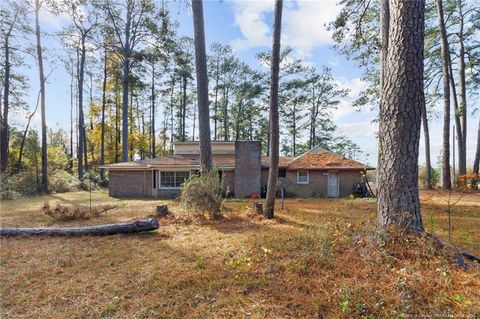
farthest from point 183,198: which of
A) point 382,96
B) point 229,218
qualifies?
point 382,96

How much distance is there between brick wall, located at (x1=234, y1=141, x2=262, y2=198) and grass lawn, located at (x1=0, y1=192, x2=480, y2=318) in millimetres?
10301

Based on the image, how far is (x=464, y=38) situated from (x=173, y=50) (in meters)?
20.1

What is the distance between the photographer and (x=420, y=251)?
10.3 ft

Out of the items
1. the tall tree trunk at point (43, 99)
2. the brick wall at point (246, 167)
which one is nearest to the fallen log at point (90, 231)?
the brick wall at point (246, 167)

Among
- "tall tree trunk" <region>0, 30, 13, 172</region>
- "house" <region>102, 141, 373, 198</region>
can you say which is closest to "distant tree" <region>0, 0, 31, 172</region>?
"tall tree trunk" <region>0, 30, 13, 172</region>

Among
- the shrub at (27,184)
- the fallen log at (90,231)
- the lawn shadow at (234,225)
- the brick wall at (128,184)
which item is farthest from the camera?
the brick wall at (128,184)

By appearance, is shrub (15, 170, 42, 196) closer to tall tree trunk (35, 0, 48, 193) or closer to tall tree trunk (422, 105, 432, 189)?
tall tree trunk (35, 0, 48, 193)

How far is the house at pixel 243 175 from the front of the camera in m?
15.4

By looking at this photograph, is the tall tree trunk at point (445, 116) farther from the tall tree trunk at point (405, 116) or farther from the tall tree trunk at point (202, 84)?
the tall tree trunk at point (202, 84)

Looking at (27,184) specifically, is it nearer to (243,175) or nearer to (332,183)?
(243,175)

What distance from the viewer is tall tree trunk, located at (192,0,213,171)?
8.20 m

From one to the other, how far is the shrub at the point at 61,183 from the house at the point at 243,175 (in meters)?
5.22

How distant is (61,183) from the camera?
1819cm

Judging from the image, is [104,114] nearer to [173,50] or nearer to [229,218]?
[173,50]
